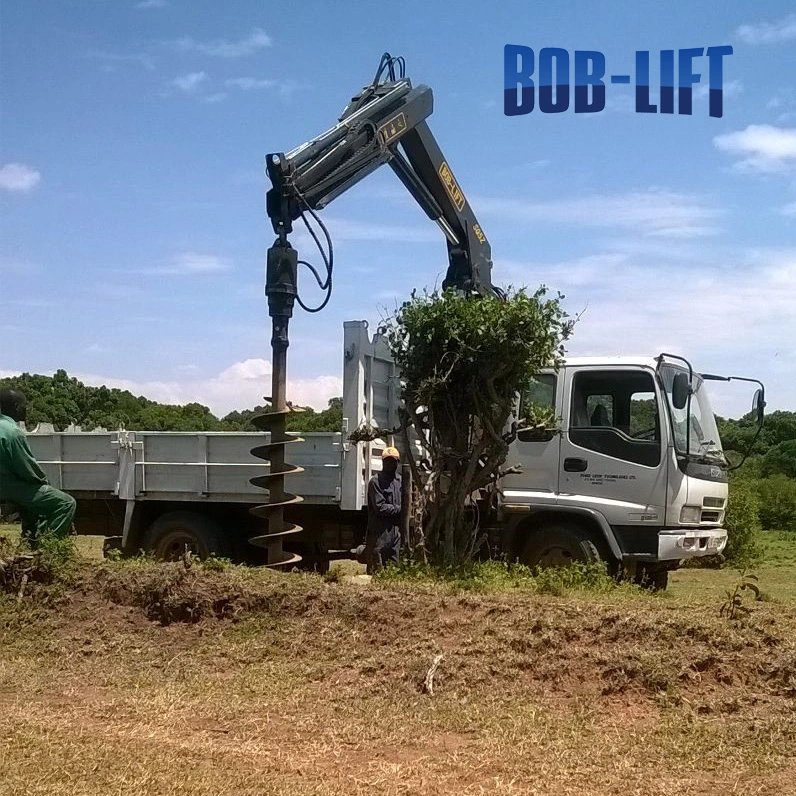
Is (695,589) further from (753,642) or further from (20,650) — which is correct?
(20,650)

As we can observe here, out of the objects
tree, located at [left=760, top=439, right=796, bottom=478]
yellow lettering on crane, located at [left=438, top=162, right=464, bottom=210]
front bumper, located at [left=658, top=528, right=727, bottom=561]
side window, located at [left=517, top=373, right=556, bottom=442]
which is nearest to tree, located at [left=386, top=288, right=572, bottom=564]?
side window, located at [left=517, top=373, right=556, bottom=442]

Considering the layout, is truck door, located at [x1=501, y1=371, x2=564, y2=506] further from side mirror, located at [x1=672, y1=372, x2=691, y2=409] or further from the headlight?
the headlight

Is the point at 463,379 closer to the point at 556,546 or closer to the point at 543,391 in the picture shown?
the point at 543,391

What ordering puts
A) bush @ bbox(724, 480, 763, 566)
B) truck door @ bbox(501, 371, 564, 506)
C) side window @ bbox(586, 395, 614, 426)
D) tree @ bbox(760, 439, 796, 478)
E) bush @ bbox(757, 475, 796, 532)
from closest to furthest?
truck door @ bbox(501, 371, 564, 506) < side window @ bbox(586, 395, 614, 426) < bush @ bbox(724, 480, 763, 566) < bush @ bbox(757, 475, 796, 532) < tree @ bbox(760, 439, 796, 478)

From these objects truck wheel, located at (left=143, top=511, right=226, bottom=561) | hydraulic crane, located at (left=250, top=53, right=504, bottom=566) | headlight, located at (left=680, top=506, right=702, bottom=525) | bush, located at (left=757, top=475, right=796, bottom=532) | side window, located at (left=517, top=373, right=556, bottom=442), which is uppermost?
hydraulic crane, located at (left=250, top=53, right=504, bottom=566)

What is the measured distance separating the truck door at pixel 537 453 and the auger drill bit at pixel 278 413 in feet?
7.31

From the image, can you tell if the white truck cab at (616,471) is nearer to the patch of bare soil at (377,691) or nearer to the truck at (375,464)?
the truck at (375,464)

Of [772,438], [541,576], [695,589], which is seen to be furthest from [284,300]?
[772,438]

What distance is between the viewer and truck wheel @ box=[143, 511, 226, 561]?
11.2 meters

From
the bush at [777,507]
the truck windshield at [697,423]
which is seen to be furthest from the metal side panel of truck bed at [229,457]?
the bush at [777,507]

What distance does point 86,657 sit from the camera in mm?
7156

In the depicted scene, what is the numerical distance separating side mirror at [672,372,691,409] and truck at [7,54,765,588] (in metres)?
0.02

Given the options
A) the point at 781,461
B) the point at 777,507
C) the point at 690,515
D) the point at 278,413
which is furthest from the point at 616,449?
the point at 781,461

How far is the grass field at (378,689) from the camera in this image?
4934mm
